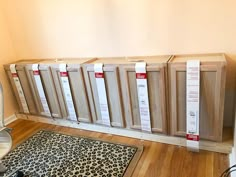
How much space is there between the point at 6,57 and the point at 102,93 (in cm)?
163

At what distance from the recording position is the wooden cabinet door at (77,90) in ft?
7.20

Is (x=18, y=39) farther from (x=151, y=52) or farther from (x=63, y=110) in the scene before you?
(x=151, y=52)

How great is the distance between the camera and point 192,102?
1.71 m

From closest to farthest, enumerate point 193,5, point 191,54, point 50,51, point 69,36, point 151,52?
point 193,5
point 191,54
point 151,52
point 69,36
point 50,51

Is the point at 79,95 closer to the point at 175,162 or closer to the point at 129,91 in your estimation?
the point at 129,91

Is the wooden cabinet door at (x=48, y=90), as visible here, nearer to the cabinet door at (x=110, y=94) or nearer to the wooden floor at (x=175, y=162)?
the cabinet door at (x=110, y=94)

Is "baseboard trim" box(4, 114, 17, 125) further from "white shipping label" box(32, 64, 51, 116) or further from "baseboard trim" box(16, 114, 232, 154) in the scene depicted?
"white shipping label" box(32, 64, 51, 116)

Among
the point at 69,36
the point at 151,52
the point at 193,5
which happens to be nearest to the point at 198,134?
the point at 151,52

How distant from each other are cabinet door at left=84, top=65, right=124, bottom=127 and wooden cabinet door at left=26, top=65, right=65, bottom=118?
505 millimetres

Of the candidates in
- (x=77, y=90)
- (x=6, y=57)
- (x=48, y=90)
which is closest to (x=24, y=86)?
(x=48, y=90)

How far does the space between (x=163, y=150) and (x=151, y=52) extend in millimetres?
1000

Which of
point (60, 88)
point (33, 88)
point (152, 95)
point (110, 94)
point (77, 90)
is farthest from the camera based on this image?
point (33, 88)

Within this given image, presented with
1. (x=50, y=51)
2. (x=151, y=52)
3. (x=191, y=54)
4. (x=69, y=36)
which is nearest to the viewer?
(x=191, y=54)

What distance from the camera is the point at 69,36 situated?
7.96ft
